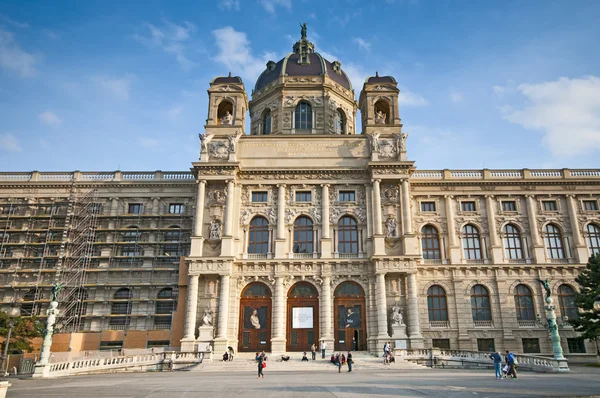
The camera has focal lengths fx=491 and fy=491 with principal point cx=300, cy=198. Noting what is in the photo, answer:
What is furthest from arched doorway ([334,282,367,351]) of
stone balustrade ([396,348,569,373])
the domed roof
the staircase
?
the domed roof

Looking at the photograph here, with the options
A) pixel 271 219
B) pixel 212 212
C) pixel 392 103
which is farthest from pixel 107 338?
pixel 392 103

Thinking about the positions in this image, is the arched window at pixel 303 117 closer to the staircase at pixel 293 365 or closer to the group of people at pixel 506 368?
the staircase at pixel 293 365

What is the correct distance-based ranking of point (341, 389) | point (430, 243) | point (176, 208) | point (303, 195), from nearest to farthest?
point (341, 389) < point (303, 195) < point (430, 243) < point (176, 208)

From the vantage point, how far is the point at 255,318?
39.5m

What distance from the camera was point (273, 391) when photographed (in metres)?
18.2

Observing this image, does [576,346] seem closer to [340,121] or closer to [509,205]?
[509,205]

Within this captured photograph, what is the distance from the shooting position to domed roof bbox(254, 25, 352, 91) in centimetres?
5288

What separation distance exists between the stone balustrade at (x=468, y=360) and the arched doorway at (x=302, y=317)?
7322mm

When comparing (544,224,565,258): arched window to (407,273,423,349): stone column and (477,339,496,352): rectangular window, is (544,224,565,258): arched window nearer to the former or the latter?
(477,339,496,352): rectangular window

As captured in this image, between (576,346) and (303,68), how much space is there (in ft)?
121

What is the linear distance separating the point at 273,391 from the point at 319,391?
1.71 m

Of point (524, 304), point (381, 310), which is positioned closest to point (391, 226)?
point (381, 310)

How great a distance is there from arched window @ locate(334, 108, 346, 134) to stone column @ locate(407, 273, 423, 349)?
62.0 feet

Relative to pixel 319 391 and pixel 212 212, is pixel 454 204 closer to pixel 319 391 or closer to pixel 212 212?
pixel 212 212
